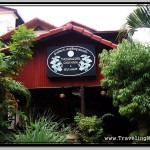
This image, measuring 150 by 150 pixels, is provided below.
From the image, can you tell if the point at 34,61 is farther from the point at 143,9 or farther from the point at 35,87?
the point at 143,9

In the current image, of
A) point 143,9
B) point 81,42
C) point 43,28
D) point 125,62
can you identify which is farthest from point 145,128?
point 43,28

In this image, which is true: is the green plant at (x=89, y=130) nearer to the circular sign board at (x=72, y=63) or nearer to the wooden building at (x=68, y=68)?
the wooden building at (x=68, y=68)

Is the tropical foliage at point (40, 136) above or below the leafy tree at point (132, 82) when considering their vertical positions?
below

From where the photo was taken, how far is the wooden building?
32.1 ft

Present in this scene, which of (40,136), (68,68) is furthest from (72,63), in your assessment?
(40,136)

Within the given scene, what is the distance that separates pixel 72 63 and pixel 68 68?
186 mm

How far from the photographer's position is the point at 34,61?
10320 millimetres

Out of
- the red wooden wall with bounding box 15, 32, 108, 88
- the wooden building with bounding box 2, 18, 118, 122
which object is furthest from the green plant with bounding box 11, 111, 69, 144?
the red wooden wall with bounding box 15, 32, 108, 88

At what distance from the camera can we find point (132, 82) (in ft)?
26.3

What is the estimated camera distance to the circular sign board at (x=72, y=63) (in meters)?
9.74

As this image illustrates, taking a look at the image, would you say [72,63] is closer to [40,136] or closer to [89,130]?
[89,130]

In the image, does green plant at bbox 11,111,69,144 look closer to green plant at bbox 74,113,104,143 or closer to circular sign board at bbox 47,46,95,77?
green plant at bbox 74,113,104,143

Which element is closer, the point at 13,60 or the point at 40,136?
the point at 40,136

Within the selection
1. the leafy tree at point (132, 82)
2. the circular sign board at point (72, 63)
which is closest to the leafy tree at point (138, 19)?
the leafy tree at point (132, 82)
